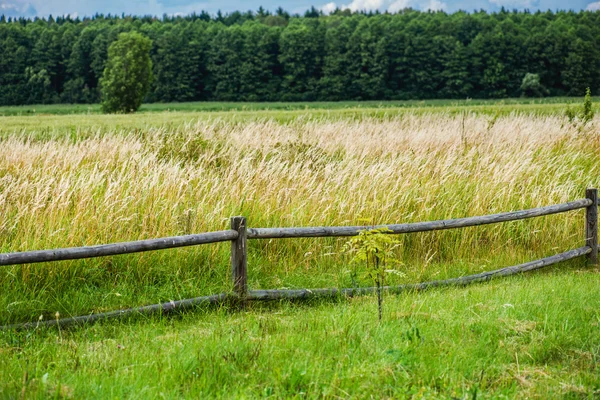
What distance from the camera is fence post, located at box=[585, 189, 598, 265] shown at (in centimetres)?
878

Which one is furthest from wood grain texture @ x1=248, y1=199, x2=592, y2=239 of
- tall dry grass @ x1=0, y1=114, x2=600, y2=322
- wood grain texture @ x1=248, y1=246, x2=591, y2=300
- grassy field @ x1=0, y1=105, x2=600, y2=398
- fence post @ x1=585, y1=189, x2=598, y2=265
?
grassy field @ x1=0, y1=105, x2=600, y2=398

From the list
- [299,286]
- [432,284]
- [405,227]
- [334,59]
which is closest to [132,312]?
[299,286]

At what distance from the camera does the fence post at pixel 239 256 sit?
247 inches

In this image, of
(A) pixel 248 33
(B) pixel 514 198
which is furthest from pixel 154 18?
(B) pixel 514 198

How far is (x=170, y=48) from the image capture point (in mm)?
98125

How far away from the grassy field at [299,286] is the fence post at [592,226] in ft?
0.81

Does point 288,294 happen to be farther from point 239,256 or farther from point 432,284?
point 432,284

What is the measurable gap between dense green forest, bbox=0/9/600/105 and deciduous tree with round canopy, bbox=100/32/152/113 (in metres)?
31.5

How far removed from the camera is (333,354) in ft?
15.4

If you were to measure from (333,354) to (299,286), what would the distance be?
2.61m

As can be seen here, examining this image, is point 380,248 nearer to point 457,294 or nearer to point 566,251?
point 457,294

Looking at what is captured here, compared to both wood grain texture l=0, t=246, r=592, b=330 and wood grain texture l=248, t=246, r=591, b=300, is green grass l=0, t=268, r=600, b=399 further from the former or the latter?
wood grain texture l=248, t=246, r=591, b=300

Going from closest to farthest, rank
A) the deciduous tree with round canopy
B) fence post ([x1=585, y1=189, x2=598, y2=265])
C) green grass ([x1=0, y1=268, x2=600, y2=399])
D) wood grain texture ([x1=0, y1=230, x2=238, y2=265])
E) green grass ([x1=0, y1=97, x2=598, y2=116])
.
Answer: green grass ([x1=0, y1=268, x2=600, y2=399]), wood grain texture ([x1=0, y1=230, x2=238, y2=265]), fence post ([x1=585, y1=189, x2=598, y2=265]), green grass ([x1=0, y1=97, x2=598, y2=116]), the deciduous tree with round canopy

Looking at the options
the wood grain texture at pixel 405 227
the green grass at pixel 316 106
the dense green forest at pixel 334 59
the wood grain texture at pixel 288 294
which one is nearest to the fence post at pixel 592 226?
the wood grain texture at pixel 405 227
